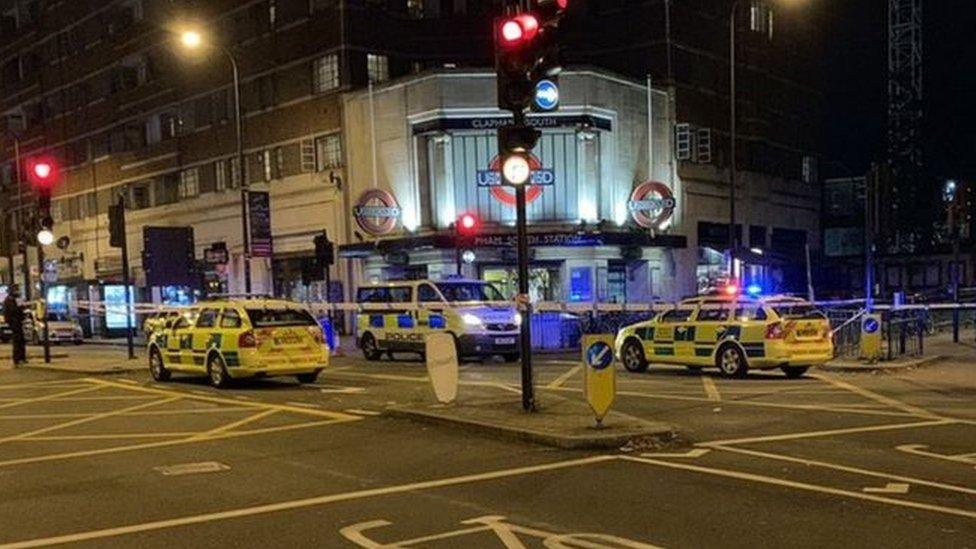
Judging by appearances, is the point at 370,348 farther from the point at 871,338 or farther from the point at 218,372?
the point at 871,338

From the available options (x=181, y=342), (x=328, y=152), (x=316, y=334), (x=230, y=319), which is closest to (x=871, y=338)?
(x=316, y=334)

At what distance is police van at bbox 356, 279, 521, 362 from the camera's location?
69.7 ft

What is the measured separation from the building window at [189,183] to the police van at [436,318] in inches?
817

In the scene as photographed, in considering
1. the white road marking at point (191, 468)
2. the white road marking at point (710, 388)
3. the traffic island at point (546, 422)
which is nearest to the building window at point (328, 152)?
the white road marking at point (710, 388)

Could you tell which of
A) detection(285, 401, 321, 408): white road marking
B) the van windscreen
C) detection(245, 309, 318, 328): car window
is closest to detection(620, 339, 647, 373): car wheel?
the van windscreen

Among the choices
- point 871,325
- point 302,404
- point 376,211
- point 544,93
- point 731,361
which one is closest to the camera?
point 544,93

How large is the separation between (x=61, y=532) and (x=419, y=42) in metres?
30.4

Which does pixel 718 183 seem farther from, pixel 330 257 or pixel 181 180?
pixel 181 180

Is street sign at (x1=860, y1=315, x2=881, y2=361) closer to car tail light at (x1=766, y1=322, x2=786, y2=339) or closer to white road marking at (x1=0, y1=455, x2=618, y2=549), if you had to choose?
car tail light at (x1=766, y1=322, x2=786, y2=339)

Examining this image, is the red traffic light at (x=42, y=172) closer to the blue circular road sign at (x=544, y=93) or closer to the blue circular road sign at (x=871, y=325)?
the blue circular road sign at (x=544, y=93)

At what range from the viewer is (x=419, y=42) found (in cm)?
3544

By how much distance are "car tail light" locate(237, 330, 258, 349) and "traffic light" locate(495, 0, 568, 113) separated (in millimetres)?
7225

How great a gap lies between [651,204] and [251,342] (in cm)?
1768

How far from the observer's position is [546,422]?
10.9 m
